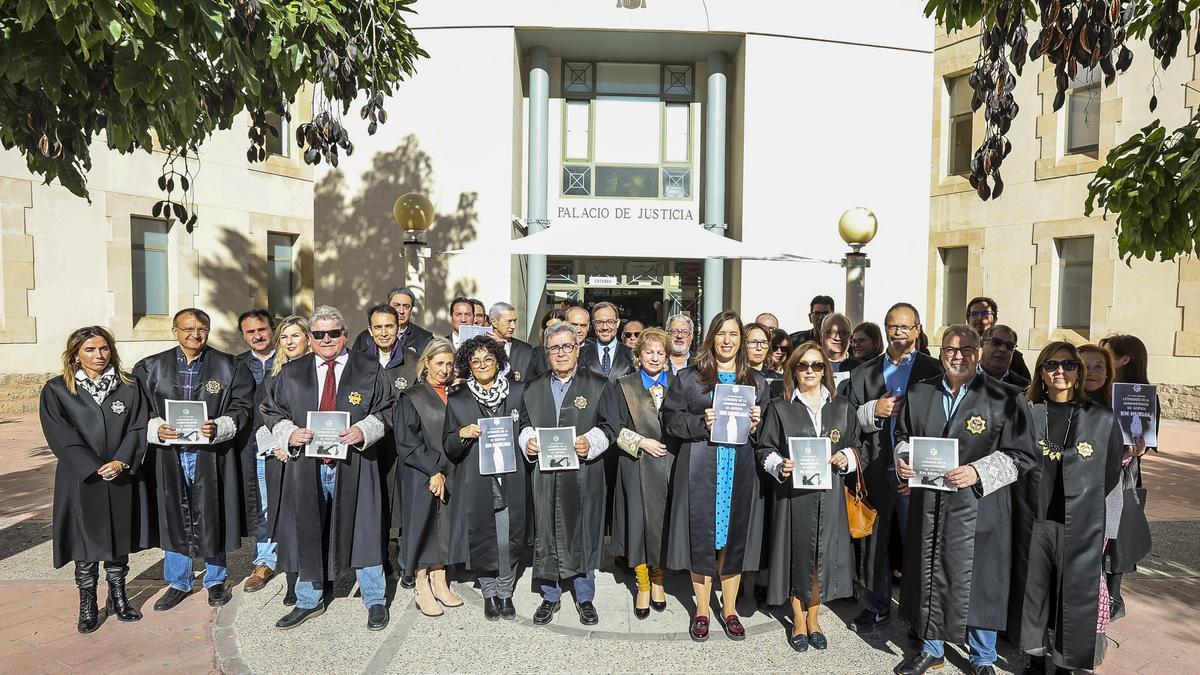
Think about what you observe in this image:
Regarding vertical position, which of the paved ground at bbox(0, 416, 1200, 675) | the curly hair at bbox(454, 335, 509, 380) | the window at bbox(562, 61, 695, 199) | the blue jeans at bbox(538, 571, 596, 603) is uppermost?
the window at bbox(562, 61, 695, 199)

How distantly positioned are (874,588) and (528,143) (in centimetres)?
1160

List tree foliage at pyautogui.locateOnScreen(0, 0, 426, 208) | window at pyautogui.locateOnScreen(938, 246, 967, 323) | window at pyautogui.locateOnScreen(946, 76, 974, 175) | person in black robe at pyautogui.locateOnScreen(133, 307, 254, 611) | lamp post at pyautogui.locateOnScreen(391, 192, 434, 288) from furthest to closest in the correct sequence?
window at pyautogui.locateOnScreen(938, 246, 967, 323), window at pyautogui.locateOnScreen(946, 76, 974, 175), lamp post at pyautogui.locateOnScreen(391, 192, 434, 288), person in black robe at pyautogui.locateOnScreen(133, 307, 254, 611), tree foliage at pyautogui.locateOnScreen(0, 0, 426, 208)

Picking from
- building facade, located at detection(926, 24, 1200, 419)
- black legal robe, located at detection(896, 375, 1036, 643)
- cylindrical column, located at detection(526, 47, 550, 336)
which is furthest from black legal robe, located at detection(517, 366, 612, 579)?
building facade, located at detection(926, 24, 1200, 419)

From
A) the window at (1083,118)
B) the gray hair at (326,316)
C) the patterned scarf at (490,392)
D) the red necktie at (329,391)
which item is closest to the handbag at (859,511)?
the patterned scarf at (490,392)

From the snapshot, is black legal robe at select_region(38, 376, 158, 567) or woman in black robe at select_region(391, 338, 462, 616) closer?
black legal robe at select_region(38, 376, 158, 567)

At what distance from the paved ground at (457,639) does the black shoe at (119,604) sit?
55 mm

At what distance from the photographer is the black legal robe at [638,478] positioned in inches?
173

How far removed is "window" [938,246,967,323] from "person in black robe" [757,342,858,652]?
12957 millimetres

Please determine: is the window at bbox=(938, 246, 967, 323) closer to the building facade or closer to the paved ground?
the building facade

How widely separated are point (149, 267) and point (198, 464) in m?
11.1

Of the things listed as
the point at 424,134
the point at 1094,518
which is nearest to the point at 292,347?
the point at 1094,518

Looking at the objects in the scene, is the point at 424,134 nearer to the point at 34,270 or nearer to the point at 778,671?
the point at 34,270

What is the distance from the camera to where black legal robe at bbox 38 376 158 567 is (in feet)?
→ 13.8

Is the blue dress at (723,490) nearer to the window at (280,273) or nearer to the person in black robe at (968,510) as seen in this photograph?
the person in black robe at (968,510)
